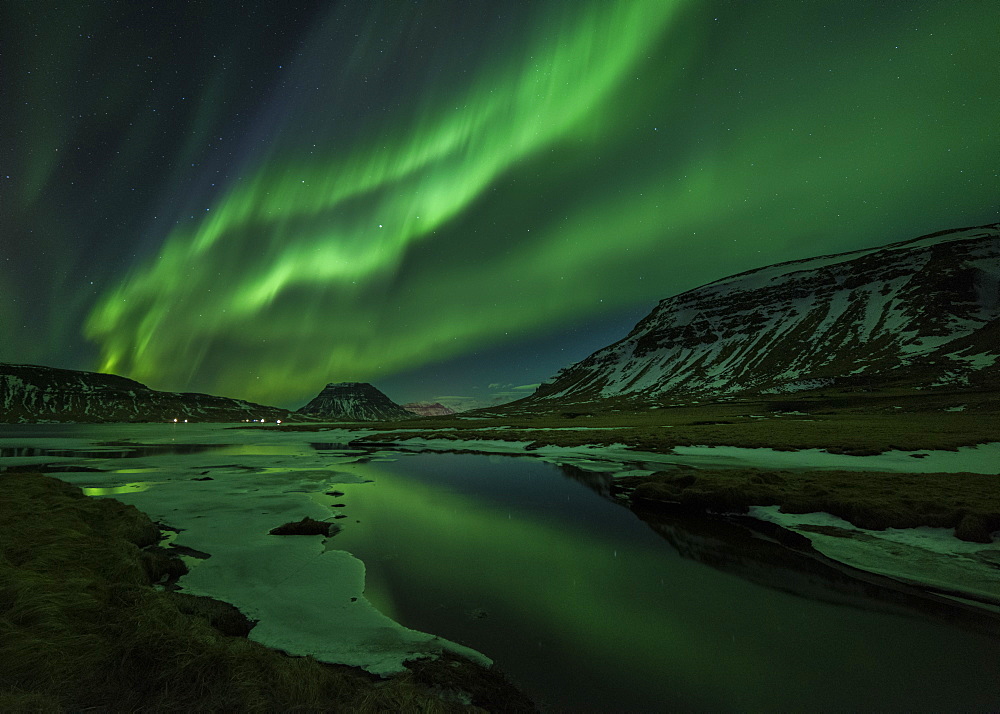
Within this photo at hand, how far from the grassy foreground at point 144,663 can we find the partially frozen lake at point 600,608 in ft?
3.23

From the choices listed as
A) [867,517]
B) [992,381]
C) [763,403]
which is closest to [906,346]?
[992,381]

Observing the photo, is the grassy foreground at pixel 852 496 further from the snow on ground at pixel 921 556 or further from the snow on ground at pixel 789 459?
the snow on ground at pixel 789 459

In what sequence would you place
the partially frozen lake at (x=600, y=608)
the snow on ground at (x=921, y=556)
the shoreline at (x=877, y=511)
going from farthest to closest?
the shoreline at (x=877, y=511)
the snow on ground at (x=921, y=556)
the partially frozen lake at (x=600, y=608)

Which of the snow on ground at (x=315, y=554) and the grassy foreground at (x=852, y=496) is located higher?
the grassy foreground at (x=852, y=496)

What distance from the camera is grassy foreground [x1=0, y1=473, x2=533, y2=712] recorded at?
13.9 ft

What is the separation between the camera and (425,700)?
4.69 m

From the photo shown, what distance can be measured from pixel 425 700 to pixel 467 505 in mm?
15402

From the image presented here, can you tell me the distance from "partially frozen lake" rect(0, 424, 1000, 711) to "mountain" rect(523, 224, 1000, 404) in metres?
115

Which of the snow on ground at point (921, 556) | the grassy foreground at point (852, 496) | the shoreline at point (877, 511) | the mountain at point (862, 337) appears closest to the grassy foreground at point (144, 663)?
the snow on ground at point (921, 556)

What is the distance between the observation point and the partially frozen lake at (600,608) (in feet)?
21.4

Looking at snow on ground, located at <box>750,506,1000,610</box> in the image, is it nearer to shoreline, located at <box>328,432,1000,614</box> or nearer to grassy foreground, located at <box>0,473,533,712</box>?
shoreline, located at <box>328,432,1000,614</box>

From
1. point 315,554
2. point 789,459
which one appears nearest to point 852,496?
point 789,459

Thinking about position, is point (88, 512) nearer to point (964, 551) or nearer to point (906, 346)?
point (964, 551)

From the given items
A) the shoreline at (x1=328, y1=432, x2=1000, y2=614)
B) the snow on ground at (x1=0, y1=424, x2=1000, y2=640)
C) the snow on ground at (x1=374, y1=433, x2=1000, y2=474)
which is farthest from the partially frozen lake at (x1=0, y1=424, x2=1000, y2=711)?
the snow on ground at (x1=374, y1=433, x2=1000, y2=474)
